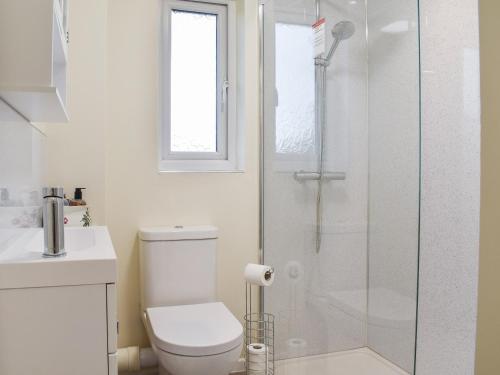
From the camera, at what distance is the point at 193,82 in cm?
254

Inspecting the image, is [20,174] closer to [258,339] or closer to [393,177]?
[393,177]

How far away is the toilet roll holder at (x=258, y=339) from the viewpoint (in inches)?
82.4

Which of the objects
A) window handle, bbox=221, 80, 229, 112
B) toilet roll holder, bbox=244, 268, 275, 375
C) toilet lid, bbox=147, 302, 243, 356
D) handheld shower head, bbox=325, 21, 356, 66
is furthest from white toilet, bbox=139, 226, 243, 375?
handheld shower head, bbox=325, 21, 356, 66

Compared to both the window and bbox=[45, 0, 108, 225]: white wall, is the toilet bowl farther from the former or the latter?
the window

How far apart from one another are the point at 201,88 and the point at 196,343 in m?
1.49

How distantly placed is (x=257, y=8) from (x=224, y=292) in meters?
1.63

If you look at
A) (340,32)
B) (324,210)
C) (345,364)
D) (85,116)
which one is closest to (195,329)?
(345,364)

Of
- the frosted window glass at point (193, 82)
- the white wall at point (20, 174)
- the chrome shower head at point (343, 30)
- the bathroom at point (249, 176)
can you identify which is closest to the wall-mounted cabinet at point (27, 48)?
the bathroom at point (249, 176)

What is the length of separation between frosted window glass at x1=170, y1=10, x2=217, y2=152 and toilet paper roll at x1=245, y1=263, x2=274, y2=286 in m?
0.83

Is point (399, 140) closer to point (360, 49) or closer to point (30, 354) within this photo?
point (360, 49)

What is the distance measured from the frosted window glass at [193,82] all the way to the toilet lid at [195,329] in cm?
95

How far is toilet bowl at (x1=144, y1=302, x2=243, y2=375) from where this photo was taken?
165 centimetres

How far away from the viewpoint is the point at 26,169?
1475mm

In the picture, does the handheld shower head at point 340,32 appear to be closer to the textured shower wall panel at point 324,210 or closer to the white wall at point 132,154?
the textured shower wall panel at point 324,210
